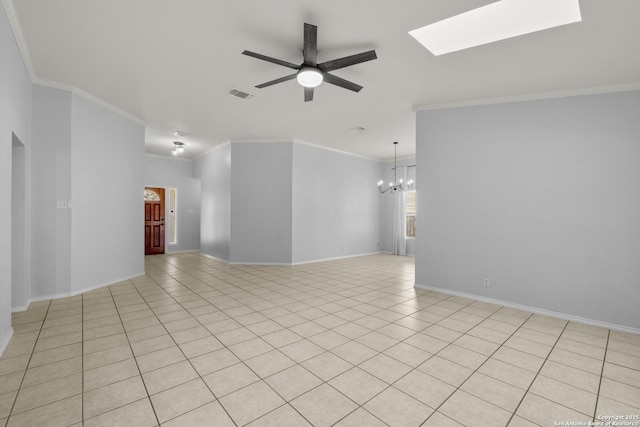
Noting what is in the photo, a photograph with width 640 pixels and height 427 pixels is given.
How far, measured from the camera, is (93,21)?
8.95 ft

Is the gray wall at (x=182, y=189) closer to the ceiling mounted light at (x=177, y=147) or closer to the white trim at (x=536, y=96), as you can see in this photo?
the ceiling mounted light at (x=177, y=147)

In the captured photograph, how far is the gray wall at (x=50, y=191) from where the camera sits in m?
4.09

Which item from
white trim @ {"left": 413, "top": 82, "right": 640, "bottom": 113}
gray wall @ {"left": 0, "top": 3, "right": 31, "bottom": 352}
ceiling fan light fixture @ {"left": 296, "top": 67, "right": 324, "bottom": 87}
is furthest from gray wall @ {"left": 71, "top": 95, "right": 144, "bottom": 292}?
white trim @ {"left": 413, "top": 82, "right": 640, "bottom": 113}

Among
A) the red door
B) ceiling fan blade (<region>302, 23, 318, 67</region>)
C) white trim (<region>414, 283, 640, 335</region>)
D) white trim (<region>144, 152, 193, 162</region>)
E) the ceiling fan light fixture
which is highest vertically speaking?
white trim (<region>144, 152, 193, 162</region>)

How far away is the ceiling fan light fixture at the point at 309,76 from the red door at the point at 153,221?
7.83 metres

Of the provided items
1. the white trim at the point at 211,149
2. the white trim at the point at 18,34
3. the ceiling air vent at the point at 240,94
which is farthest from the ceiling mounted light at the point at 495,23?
the white trim at the point at 211,149

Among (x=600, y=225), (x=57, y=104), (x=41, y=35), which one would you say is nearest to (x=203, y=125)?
(x=57, y=104)

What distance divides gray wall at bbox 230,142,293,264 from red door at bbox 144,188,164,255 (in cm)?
341

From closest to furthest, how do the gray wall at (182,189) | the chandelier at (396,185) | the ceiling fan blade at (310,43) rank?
the ceiling fan blade at (310,43)
the chandelier at (396,185)
the gray wall at (182,189)

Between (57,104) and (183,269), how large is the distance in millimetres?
3809

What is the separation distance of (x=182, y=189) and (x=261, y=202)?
12.8ft

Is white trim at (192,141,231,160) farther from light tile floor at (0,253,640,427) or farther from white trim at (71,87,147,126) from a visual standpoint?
light tile floor at (0,253,640,427)

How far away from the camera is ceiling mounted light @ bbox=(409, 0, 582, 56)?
256 centimetres

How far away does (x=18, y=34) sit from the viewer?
2.92 meters
